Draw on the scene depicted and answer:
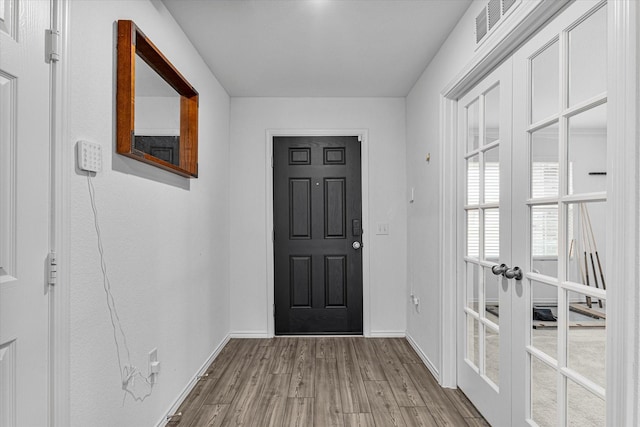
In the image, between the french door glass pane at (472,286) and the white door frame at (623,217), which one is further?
the french door glass pane at (472,286)

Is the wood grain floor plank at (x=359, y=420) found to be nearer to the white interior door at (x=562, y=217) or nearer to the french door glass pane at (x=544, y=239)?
the white interior door at (x=562, y=217)

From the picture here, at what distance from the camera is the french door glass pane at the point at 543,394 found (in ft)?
5.36

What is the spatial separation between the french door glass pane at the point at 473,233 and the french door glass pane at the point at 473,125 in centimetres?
41

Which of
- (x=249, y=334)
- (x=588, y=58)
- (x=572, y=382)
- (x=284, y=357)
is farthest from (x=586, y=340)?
(x=249, y=334)

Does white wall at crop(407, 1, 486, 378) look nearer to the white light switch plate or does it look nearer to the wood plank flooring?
the wood plank flooring

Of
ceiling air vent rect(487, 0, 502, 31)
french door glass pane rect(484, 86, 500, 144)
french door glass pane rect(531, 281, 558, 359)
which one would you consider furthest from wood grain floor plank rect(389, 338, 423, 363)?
ceiling air vent rect(487, 0, 502, 31)

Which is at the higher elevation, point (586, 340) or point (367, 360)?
point (586, 340)

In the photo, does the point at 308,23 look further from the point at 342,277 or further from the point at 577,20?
the point at 342,277

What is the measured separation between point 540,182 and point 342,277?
251 cm

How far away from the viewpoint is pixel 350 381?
2.85 meters

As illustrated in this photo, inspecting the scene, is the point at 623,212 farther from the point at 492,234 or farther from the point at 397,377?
the point at 397,377

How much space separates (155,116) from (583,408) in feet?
7.52

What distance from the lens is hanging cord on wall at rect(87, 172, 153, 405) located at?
1.56 m

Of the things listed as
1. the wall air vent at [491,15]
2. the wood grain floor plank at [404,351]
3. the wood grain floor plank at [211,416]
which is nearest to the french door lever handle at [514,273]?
the wall air vent at [491,15]
